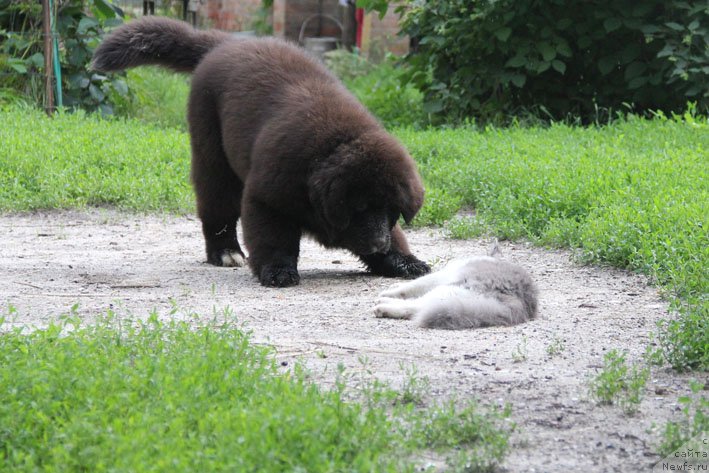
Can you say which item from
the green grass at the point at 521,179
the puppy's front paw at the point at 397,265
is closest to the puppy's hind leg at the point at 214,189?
the puppy's front paw at the point at 397,265

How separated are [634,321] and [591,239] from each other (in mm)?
1573

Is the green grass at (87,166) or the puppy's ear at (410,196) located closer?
the puppy's ear at (410,196)

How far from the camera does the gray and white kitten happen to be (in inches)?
193

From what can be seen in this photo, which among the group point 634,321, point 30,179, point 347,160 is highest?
point 347,160

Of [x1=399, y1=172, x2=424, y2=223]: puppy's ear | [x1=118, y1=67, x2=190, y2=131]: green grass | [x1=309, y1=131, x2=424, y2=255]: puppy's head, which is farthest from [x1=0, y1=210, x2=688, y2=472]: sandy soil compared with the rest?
[x1=118, y1=67, x2=190, y2=131]: green grass

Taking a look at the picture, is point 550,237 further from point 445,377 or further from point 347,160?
point 445,377

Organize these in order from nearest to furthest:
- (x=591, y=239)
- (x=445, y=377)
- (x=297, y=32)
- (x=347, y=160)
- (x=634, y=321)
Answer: (x=445, y=377), (x=634, y=321), (x=347, y=160), (x=591, y=239), (x=297, y=32)

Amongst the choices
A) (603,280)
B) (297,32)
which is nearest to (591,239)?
(603,280)

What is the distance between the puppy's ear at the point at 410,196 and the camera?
5.83 metres

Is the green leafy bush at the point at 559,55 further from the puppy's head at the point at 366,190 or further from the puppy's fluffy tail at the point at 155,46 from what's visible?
the puppy's head at the point at 366,190

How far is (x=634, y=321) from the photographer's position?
5.00 metres

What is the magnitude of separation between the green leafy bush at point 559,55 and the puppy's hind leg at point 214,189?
213 inches

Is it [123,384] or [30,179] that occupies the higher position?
[123,384]

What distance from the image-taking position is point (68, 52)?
11.9m
